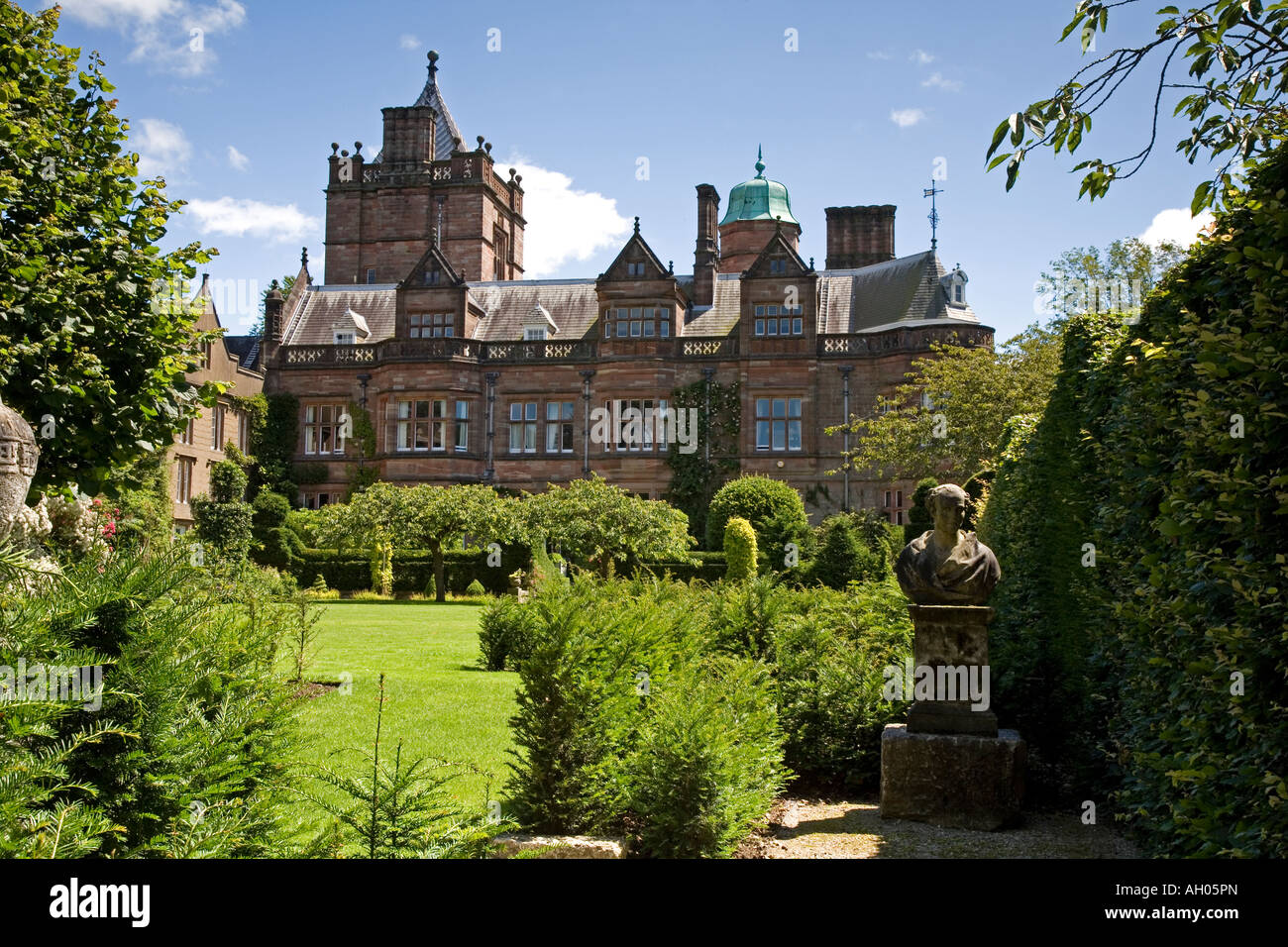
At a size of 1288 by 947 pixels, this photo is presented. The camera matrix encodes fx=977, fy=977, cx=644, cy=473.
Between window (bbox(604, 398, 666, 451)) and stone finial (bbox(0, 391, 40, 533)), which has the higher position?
window (bbox(604, 398, 666, 451))

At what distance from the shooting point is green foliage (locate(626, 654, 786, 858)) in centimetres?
527

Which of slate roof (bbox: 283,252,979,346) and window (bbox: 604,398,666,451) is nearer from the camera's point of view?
slate roof (bbox: 283,252,979,346)

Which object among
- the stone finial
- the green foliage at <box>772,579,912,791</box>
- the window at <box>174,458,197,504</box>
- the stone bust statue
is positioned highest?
the window at <box>174,458,197,504</box>

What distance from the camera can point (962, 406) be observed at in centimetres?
2636

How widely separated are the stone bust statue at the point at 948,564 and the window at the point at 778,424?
26616 millimetres

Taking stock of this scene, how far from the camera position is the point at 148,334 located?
9812mm

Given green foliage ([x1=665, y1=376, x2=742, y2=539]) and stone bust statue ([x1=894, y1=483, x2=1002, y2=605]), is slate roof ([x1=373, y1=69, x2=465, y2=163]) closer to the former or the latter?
green foliage ([x1=665, y1=376, x2=742, y2=539])

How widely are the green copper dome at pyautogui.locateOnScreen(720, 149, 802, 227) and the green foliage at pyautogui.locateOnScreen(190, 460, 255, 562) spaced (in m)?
33.8

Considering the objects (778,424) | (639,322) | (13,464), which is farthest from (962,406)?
(13,464)

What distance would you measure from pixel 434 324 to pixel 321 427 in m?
5.64

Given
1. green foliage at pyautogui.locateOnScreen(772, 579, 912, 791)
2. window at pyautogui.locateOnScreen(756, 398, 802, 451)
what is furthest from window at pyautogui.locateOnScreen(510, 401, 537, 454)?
green foliage at pyautogui.locateOnScreen(772, 579, 912, 791)

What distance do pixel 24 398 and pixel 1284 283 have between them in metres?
9.50
